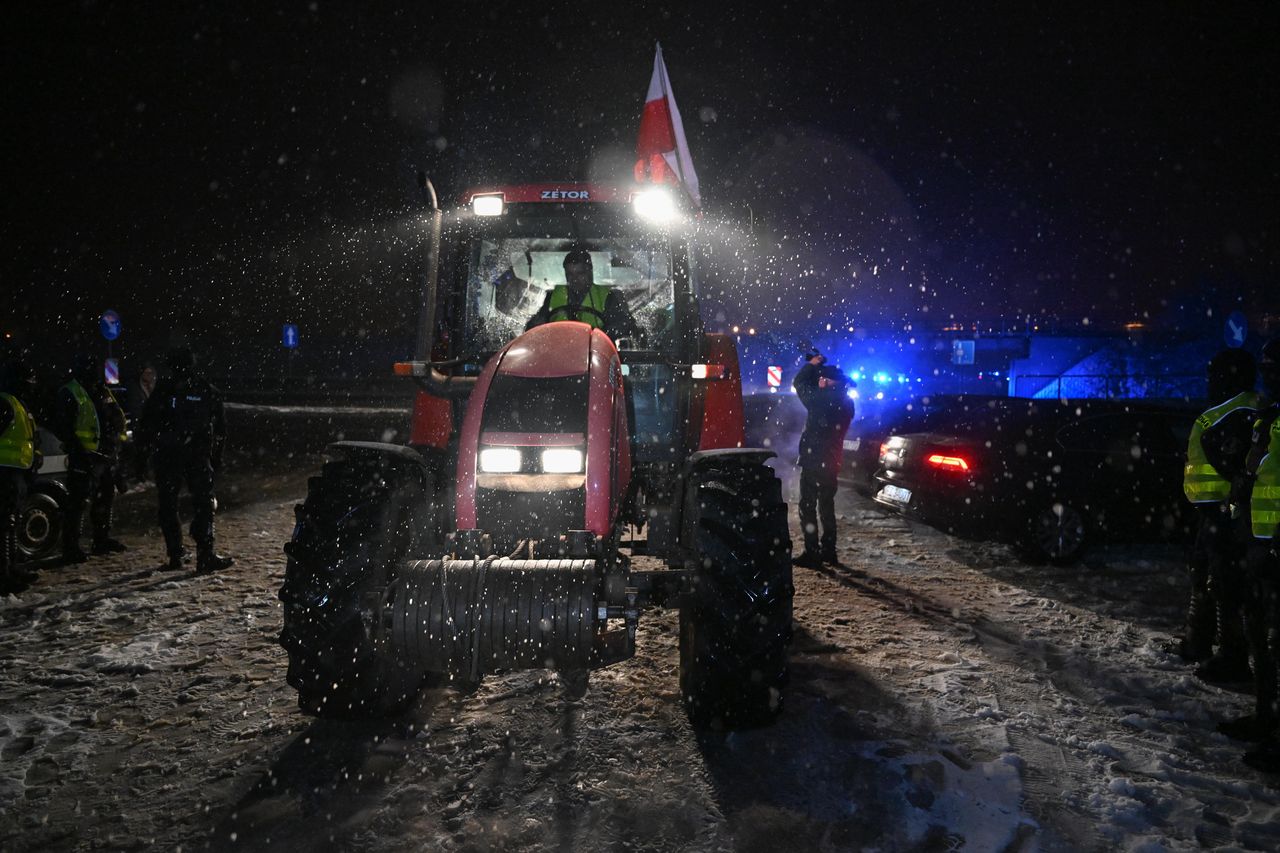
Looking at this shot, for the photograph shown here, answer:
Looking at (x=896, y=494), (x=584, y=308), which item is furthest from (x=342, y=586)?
(x=896, y=494)

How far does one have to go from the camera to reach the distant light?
174 inches

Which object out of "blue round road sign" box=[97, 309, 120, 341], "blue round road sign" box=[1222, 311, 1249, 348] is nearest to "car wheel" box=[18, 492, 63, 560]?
"blue round road sign" box=[97, 309, 120, 341]

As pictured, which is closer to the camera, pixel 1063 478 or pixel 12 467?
pixel 12 467

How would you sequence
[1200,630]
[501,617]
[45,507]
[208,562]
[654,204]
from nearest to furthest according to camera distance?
[501,617] < [654,204] < [1200,630] < [208,562] < [45,507]

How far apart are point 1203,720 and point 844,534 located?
4.88 meters

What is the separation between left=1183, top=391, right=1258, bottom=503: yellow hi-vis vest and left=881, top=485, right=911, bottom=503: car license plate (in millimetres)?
3274

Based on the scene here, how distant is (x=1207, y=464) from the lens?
449cm

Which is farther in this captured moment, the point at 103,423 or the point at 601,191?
the point at 103,423

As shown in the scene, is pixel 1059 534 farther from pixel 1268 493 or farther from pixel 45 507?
pixel 45 507

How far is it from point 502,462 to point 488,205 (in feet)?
6.35

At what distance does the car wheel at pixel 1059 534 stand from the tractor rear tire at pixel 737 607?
15.8 ft

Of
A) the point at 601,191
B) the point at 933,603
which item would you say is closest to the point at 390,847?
the point at 601,191

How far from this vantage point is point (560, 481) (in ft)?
10.7

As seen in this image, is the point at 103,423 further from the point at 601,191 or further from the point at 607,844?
the point at 607,844
